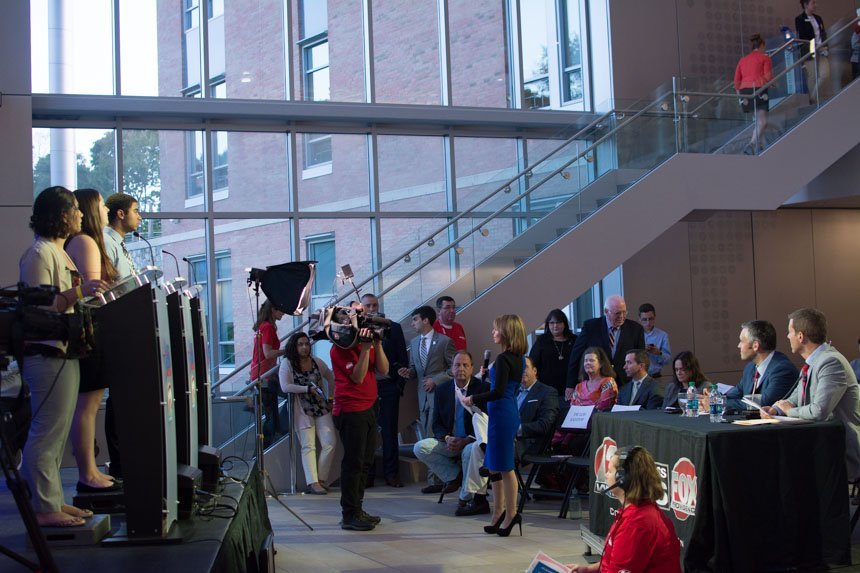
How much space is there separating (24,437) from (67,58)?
8.86m

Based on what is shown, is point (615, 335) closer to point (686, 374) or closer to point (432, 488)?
point (686, 374)

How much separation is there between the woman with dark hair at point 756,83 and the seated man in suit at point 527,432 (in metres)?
4.61

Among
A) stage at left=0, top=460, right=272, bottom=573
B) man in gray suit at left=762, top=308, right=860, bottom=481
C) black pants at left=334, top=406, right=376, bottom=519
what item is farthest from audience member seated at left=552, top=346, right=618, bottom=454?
stage at left=0, top=460, right=272, bottom=573

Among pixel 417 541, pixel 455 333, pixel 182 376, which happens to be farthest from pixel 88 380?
pixel 455 333

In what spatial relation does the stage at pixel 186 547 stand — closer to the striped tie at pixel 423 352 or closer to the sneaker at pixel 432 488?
the sneaker at pixel 432 488

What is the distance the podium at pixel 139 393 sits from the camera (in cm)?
363

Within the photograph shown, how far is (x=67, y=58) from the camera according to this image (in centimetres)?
1106

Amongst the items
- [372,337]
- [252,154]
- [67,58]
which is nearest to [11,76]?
[67,58]

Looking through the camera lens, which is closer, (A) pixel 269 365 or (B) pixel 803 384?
(B) pixel 803 384

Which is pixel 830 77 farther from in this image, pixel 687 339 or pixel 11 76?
pixel 11 76

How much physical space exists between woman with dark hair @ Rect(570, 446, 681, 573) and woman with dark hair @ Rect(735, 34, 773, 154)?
299 inches

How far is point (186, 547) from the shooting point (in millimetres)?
3488

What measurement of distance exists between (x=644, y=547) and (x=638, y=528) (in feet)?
0.27

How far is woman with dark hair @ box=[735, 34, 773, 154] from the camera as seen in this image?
10.9 meters
